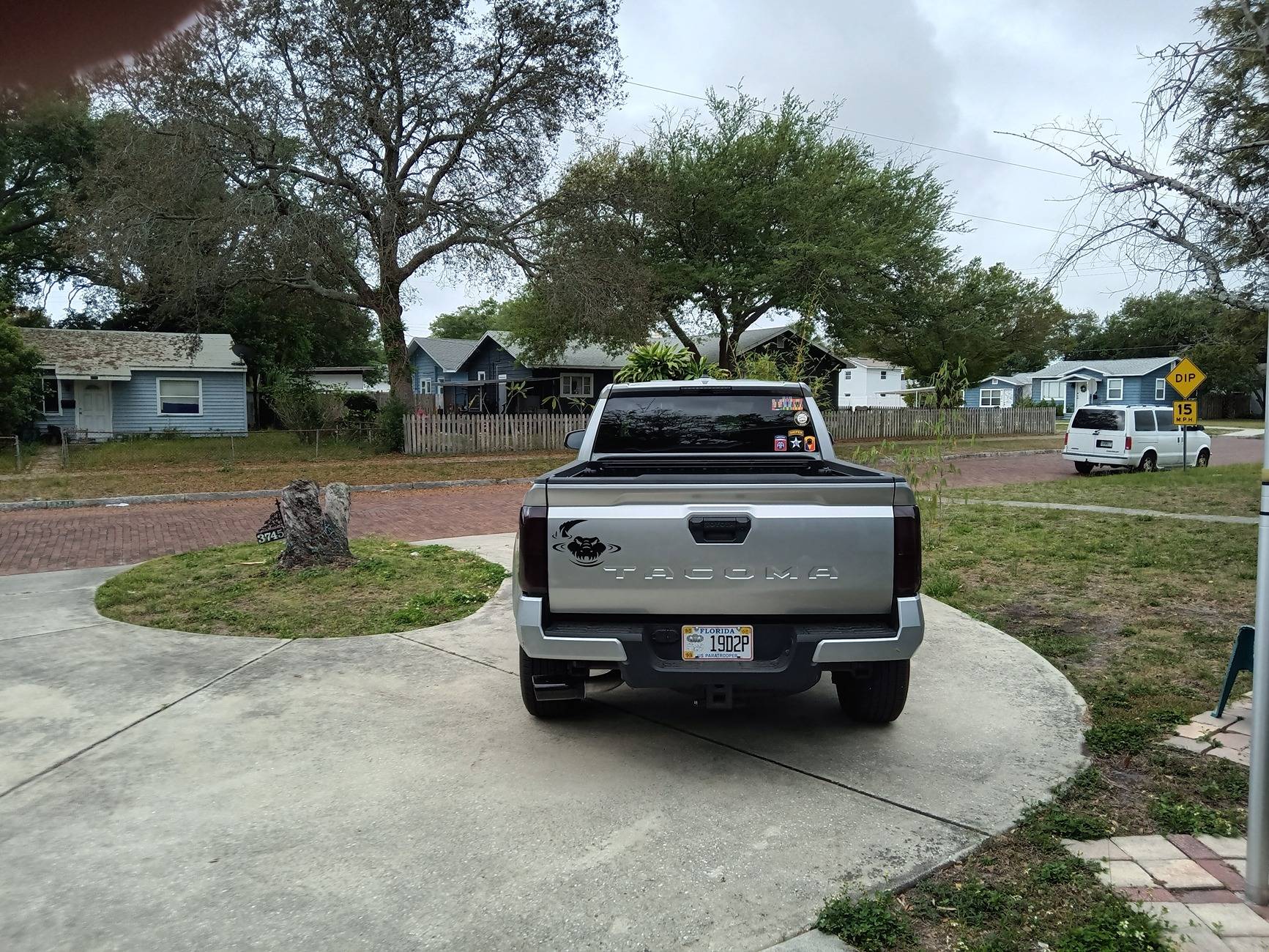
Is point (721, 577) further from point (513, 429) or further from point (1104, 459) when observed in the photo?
point (513, 429)

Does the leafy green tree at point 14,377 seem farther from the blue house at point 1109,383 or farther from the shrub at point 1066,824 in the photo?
the blue house at point 1109,383

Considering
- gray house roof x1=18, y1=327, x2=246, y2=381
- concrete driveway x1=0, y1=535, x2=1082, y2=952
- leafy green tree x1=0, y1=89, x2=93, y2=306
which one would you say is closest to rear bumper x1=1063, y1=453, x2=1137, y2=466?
concrete driveway x1=0, y1=535, x2=1082, y2=952

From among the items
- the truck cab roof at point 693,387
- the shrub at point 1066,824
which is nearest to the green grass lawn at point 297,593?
the truck cab roof at point 693,387

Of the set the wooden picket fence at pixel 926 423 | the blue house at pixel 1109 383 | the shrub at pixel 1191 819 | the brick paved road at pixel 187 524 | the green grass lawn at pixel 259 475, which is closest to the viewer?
the shrub at pixel 1191 819

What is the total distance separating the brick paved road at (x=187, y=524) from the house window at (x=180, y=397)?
1856 centimetres

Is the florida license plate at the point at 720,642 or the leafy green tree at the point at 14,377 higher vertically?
→ the leafy green tree at the point at 14,377

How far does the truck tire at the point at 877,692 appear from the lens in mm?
4543

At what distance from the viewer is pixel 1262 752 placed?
310 cm

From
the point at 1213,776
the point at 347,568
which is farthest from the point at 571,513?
the point at 347,568

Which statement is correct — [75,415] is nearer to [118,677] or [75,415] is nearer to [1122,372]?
[118,677]

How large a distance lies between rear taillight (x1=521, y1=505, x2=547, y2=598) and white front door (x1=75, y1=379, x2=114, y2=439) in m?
31.6

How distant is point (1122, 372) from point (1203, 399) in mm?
7162

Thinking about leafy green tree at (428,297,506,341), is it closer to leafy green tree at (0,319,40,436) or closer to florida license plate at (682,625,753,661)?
leafy green tree at (0,319,40,436)

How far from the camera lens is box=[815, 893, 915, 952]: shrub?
9.58ft
